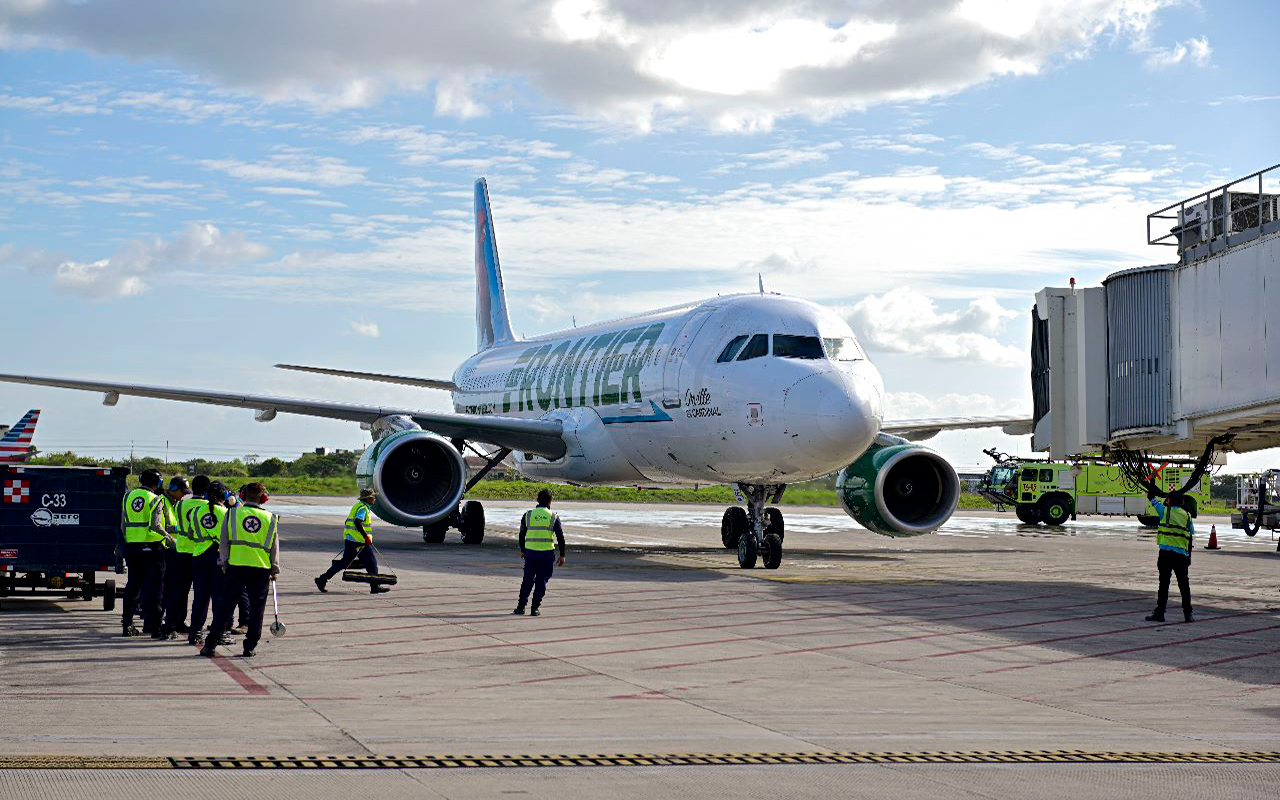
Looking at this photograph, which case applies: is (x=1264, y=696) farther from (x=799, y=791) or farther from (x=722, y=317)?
(x=722, y=317)

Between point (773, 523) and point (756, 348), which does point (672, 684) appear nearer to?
point (756, 348)

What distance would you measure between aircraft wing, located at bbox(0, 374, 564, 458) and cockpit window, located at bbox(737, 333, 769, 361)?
6.45 meters

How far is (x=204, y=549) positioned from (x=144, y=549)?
109cm

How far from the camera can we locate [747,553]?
22.3m

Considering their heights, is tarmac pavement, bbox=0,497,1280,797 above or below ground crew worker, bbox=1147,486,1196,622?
below

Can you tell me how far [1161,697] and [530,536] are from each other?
6911mm

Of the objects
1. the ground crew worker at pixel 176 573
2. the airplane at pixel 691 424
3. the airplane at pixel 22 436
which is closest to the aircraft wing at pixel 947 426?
the airplane at pixel 691 424

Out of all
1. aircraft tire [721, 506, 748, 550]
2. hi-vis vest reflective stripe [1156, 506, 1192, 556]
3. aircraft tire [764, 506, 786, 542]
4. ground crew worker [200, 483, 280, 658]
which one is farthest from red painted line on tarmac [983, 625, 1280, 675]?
aircraft tire [721, 506, 748, 550]

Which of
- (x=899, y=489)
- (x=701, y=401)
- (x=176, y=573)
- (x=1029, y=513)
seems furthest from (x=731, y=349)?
(x=1029, y=513)

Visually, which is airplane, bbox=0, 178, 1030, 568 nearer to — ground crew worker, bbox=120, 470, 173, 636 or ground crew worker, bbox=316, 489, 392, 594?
ground crew worker, bbox=316, 489, 392, 594

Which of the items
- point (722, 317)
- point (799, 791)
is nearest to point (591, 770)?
point (799, 791)

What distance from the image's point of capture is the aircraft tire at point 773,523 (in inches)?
887

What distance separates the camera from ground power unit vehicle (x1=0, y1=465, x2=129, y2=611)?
15859 mm

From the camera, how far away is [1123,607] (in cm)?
1852
